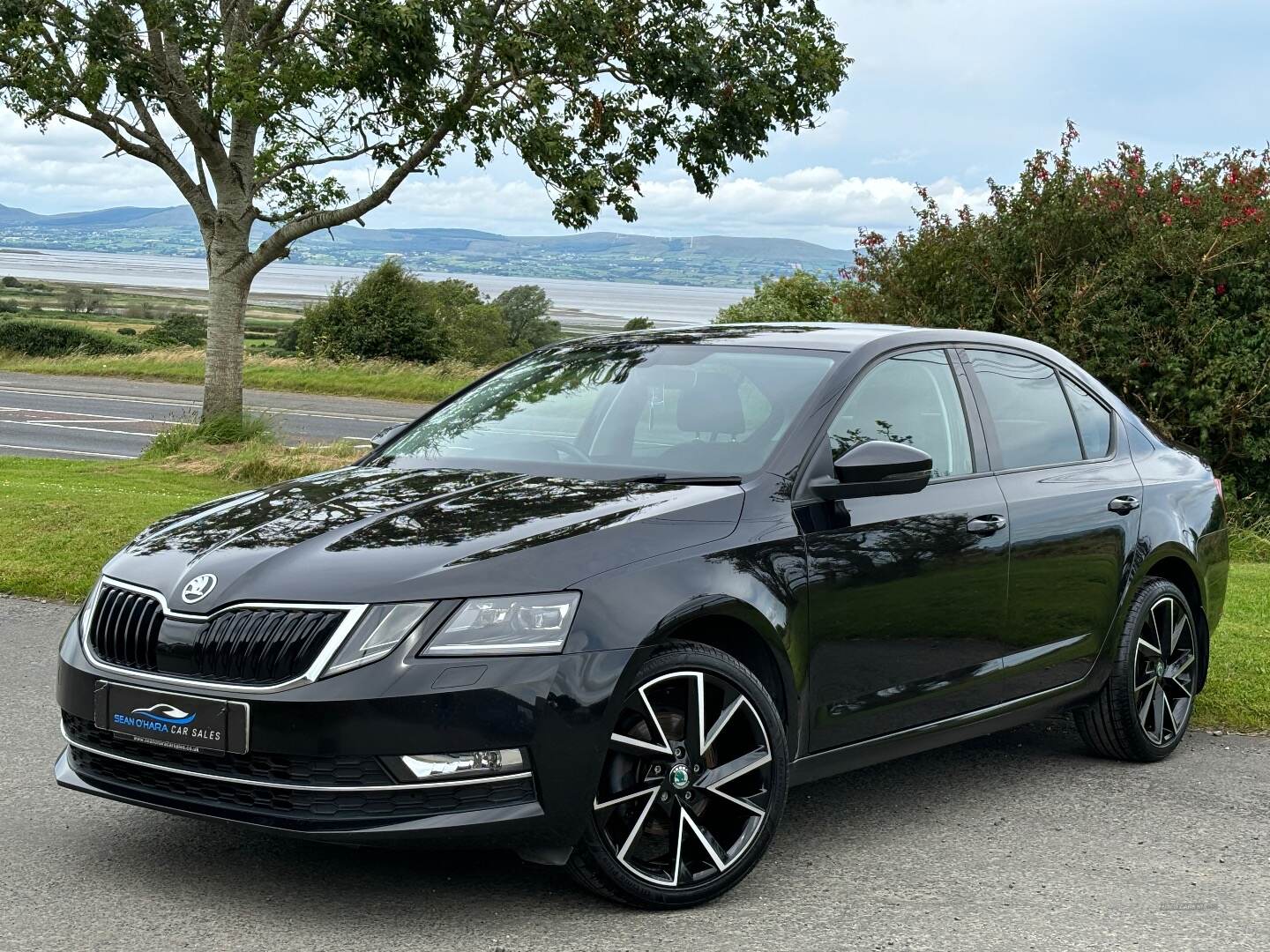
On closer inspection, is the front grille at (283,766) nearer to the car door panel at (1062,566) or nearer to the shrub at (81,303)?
the car door panel at (1062,566)

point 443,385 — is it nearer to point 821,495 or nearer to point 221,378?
point 221,378

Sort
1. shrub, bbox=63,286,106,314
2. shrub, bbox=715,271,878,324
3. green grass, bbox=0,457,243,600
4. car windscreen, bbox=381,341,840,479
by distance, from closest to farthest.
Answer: car windscreen, bbox=381,341,840,479, green grass, bbox=0,457,243,600, shrub, bbox=715,271,878,324, shrub, bbox=63,286,106,314

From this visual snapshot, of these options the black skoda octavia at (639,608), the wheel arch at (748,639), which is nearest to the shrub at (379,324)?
the black skoda octavia at (639,608)

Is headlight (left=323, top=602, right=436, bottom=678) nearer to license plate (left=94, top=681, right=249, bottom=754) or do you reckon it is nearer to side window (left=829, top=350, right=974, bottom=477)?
license plate (left=94, top=681, right=249, bottom=754)

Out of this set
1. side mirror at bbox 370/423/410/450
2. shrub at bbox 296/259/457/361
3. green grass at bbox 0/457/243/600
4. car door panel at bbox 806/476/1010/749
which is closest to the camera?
car door panel at bbox 806/476/1010/749

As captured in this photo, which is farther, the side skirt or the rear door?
the rear door

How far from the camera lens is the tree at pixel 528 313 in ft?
347

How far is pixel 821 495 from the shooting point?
482 cm

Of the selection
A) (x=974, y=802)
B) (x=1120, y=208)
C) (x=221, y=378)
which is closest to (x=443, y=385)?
(x=221, y=378)

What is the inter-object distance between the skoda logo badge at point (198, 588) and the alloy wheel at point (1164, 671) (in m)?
3.67

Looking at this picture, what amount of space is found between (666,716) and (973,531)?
4.98ft

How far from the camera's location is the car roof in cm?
552

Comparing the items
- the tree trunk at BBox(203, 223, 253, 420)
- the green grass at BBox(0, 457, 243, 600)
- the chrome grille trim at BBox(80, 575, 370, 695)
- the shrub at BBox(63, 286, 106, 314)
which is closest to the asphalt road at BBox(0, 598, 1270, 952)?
the chrome grille trim at BBox(80, 575, 370, 695)

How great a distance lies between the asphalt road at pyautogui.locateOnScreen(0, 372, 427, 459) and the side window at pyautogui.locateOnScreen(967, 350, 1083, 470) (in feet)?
52.9
